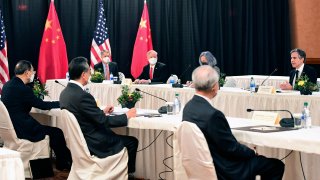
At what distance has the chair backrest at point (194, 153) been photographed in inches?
150

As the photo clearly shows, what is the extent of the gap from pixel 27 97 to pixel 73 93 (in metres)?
1.17

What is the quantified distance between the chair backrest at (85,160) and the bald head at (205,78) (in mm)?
1327

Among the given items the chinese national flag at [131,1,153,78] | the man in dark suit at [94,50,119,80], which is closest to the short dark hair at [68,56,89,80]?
the man in dark suit at [94,50,119,80]

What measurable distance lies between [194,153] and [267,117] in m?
1.22

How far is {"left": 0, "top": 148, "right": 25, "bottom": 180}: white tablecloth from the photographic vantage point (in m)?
3.43

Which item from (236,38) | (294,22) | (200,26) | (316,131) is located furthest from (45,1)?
(316,131)

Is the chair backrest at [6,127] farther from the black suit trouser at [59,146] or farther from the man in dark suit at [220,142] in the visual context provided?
the man in dark suit at [220,142]

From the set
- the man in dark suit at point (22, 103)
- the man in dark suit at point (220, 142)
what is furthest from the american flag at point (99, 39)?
the man in dark suit at point (220, 142)

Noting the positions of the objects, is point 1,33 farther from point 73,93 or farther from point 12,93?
point 73,93

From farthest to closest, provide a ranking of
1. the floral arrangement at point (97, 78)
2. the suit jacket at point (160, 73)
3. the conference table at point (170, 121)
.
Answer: the suit jacket at point (160, 73) < the floral arrangement at point (97, 78) < the conference table at point (170, 121)

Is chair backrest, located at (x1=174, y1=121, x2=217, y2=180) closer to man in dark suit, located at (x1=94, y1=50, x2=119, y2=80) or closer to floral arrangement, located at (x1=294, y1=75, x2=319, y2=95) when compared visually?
floral arrangement, located at (x1=294, y1=75, x2=319, y2=95)

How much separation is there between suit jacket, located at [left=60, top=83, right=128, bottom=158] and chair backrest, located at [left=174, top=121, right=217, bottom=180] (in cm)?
121

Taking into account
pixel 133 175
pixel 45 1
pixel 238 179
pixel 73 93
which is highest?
pixel 45 1

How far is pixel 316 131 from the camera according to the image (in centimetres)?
433
